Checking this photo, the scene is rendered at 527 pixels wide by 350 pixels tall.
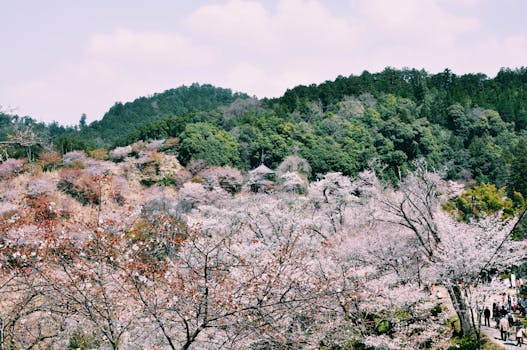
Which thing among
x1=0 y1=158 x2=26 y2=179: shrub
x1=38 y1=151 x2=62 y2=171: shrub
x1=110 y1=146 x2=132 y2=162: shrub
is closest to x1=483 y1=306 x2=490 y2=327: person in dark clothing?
x1=0 y1=158 x2=26 y2=179: shrub

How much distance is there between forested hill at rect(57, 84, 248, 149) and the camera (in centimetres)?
6385

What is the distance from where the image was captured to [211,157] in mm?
37750

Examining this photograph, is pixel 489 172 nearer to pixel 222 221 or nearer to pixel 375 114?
pixel 375 114

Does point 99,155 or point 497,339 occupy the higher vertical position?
point 99,155

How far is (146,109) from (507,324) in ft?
229

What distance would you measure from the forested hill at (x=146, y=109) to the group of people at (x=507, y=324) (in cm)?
4512

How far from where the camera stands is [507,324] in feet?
45.3

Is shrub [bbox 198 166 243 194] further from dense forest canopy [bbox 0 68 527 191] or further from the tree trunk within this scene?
the tree trunk

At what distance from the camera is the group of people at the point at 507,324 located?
43.9ft

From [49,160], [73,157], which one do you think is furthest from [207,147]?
[49,160]

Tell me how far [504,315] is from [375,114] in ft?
106

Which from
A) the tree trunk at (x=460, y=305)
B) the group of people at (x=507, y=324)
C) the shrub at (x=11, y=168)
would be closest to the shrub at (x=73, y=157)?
the shrub at (x=11, y=168)

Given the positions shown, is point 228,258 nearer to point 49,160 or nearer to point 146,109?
point 49,160

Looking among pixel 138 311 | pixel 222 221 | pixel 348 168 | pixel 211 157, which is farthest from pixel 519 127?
pixel 138 311
